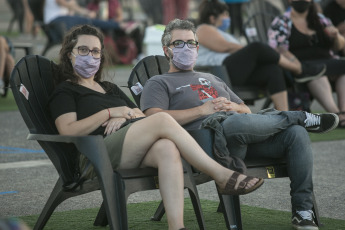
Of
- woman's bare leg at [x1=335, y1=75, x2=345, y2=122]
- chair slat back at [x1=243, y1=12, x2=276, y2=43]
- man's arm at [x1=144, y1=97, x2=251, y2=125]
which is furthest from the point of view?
chair slat back at [x1=243, y1=12, x2=276, y2=43]

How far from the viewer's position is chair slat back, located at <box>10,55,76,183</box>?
15.4 feet

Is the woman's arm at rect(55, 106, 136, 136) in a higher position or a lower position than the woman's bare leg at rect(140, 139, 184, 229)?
higher

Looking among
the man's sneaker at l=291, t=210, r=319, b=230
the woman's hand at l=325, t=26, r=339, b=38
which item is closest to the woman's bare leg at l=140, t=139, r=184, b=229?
the man's sneaker at l=291, t=210, r=319, b=230

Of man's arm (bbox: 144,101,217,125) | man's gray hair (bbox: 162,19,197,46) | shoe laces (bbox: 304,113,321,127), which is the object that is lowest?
shoe laces (bbox: 304,113,321,127)

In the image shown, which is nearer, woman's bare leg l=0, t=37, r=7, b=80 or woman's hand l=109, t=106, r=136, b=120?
woman's hand l=109, t=106, r=136, b=120

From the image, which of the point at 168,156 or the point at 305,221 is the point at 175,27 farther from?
the point at 305,221

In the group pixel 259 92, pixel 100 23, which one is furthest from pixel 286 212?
pixel 100 23

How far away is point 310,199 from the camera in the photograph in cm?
474

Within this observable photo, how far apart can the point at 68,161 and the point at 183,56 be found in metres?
1.10

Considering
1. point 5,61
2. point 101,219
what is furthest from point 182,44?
point 5,61

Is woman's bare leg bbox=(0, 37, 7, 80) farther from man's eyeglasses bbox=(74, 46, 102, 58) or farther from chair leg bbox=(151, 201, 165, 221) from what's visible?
chair leg bbox=(151, 201, 165, 221)

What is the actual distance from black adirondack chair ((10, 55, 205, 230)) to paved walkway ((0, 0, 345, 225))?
0.65 m

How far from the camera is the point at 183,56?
211 inches

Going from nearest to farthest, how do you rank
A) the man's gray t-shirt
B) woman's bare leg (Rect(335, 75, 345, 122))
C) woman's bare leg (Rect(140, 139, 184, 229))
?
woman's bare leg (Rect(140, 139, 184, 229))
the man's gray t-shirt
woman's bare leg (Rect(335, 75, 345, 122))
